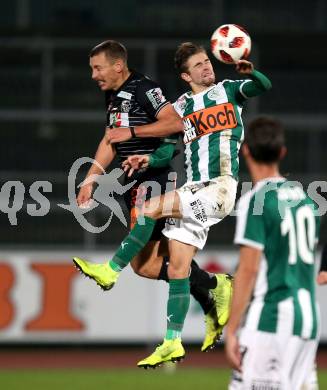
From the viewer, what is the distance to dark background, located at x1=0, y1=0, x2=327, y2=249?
17047 millimetres

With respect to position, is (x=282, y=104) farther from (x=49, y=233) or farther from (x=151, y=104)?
(x=151, y=104)

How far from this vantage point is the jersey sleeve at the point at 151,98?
923 cm

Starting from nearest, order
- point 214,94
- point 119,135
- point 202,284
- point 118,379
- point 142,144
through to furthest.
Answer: point 119,135 < point 214,94 < point 142,144 < point 202,284 < point 118,379

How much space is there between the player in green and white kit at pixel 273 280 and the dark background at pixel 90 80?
29.8ft

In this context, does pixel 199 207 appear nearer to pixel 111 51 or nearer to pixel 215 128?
pixel 215 128

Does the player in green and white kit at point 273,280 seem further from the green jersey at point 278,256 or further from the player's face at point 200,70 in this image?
the player's face at point 200,70

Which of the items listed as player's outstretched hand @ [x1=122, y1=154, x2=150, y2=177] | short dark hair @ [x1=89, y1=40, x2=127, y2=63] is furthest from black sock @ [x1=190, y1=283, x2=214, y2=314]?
short dark hair @ [x1=89, y1=40, x2=127, y2=63]

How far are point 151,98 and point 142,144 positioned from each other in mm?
378

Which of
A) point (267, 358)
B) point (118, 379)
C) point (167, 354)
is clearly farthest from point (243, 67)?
point (118, 379)

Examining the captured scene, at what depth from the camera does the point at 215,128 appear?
30.3ft

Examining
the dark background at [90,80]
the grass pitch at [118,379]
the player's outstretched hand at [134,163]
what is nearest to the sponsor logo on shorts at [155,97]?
the player's outstretched hand at [134,163]

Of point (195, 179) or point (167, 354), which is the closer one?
point (167, 354)

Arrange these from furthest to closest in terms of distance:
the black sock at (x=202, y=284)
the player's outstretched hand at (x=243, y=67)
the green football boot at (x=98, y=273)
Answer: the black sock at (x=202, y=284), the green football boot at (x=98, y=273), the player's outstretched hand at (x=243, y=67)
